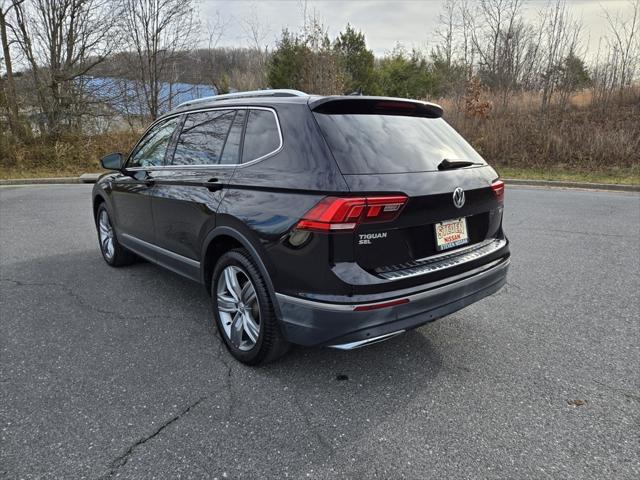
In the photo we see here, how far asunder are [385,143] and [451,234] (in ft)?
2.29

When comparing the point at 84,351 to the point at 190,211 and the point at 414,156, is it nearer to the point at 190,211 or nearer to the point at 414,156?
the point at 190,211

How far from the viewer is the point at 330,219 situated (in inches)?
88.7

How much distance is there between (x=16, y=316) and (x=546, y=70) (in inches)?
818

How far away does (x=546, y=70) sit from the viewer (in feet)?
60.7

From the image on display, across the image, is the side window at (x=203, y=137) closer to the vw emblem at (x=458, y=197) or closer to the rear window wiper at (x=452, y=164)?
the rear window wiper at (x=452, y=164)

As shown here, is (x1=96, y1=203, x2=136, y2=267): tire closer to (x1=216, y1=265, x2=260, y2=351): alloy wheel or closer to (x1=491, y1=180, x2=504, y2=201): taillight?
(x1=216, y1=265, x2=260, y2=351): alloy wheel

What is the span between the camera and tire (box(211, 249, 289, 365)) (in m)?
2.68

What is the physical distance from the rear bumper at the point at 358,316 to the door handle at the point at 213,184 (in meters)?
0.94

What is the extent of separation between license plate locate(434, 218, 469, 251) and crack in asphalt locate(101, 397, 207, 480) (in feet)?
5.62

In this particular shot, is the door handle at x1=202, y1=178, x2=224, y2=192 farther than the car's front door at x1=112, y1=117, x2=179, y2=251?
No

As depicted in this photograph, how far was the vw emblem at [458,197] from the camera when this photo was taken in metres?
2.65

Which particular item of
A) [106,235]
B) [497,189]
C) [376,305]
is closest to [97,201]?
[106,235]

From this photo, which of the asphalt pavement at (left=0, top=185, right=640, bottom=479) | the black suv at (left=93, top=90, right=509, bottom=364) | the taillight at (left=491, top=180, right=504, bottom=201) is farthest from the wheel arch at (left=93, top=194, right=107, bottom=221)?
the taillight at (left=491, top=180, right=504, bottom=201)

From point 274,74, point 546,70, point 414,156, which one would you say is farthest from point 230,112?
point 274,74
